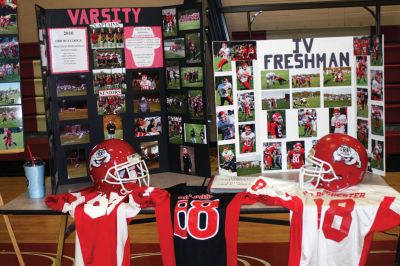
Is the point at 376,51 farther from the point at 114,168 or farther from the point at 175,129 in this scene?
the point at 114,168

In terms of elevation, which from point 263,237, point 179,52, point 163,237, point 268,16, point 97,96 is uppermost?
point 268,16

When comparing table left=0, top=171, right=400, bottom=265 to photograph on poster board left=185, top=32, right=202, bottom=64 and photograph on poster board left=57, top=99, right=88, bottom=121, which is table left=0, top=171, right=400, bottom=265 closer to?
photograph on poster board left=57, top=99, right=88, bottom=121

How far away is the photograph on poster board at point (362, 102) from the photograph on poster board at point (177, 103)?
2.88 ft

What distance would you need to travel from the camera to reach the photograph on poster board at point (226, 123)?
2641 millimetres

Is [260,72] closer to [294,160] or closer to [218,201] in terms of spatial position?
[294,160]

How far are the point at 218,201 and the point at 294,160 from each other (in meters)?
0.68

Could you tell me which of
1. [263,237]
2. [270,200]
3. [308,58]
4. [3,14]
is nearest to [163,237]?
[270,200]

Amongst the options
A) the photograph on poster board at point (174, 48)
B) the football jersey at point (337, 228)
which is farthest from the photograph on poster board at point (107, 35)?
the football jersey at point (337, 228)

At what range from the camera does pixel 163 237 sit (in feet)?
7.04

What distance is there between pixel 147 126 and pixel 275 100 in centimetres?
70

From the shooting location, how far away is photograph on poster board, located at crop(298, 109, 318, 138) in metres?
2.68

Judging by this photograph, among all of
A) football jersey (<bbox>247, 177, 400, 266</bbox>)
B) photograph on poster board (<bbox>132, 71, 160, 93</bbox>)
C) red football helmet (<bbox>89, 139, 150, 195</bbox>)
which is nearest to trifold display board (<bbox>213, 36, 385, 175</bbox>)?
photograph on poster board (<bbox>132, 71, 160, 93</bbox>)

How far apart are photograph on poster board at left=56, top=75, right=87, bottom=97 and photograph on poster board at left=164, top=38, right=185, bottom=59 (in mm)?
449

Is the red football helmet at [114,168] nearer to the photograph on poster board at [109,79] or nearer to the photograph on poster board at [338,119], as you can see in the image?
the photograph on poster board at [109,79]
